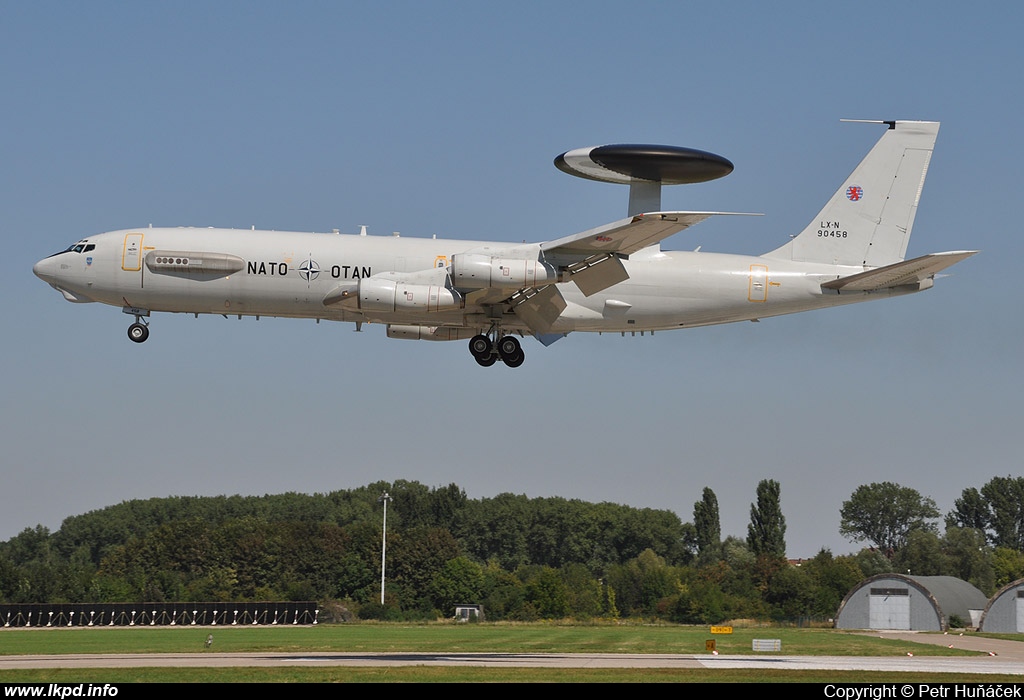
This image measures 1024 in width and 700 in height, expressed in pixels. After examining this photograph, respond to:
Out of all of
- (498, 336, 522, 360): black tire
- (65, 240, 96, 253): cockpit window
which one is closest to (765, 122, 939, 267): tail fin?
(498, 336, 522, 360): black tire

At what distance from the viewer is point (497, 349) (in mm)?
41781

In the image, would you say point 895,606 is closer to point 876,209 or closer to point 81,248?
point 876,209

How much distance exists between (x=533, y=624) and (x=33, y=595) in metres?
32.1

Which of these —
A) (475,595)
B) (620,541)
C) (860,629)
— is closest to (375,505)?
(620,541)

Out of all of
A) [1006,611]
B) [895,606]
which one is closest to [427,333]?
[895,606]

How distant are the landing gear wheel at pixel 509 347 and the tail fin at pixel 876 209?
9735 mm

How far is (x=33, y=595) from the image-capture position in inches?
2972

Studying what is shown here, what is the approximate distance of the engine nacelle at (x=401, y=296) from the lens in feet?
125

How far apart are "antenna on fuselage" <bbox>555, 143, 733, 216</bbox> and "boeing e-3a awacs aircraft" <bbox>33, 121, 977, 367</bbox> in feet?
0.41

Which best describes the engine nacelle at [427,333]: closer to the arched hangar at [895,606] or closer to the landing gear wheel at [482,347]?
the landing gear wheel at [482,347]

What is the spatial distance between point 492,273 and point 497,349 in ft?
14.9

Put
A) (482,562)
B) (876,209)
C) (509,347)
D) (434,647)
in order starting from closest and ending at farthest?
(509,347), (876,209), (434,647), (482,562)

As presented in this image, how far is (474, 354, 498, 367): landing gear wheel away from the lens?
41812mm

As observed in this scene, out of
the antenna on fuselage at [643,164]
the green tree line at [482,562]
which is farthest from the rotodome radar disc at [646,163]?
the green tree line at [482,562]
